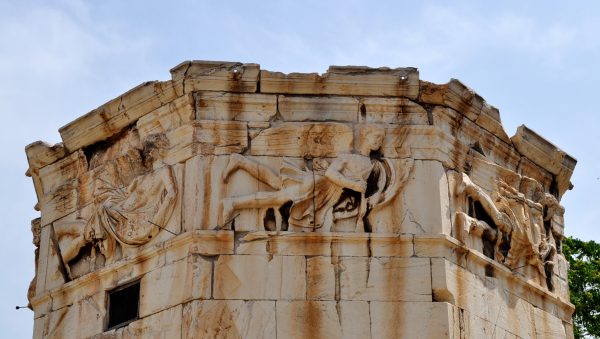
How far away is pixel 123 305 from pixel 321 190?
2522 millimetres

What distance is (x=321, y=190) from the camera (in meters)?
13.8

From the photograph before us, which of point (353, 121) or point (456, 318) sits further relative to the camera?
point (353, 121)

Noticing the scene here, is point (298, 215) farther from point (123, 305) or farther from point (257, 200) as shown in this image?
point (123, 305)

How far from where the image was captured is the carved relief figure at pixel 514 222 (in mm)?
14375

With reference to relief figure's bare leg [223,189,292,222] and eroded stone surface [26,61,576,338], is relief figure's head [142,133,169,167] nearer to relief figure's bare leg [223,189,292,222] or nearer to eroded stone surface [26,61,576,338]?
eroded stone surface [26,61,576,338]

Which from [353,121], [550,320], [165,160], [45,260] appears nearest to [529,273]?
[550,320]

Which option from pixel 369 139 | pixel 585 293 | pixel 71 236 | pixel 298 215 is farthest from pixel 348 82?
pixel 585 293

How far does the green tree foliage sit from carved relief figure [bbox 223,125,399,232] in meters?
8.73

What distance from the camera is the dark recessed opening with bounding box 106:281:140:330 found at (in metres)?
13.9

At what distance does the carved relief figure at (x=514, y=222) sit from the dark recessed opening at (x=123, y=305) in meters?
3.64

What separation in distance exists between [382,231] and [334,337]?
132cm

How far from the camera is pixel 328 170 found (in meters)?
13.8

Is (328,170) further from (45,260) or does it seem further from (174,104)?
(45,260)

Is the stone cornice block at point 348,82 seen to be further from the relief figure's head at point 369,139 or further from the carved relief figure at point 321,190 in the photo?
the carved relief figure at point 321,190
